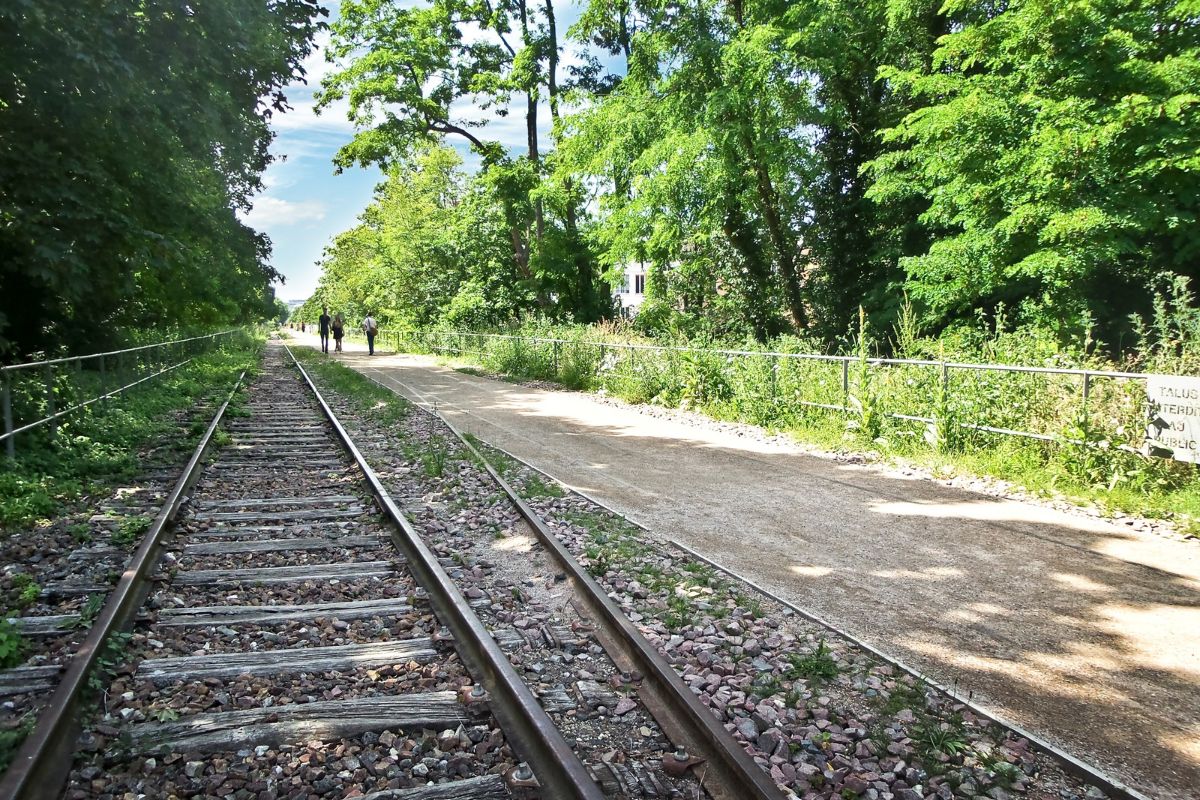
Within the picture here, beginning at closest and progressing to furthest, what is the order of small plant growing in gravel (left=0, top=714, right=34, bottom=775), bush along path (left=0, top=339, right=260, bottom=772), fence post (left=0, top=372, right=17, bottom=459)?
small plant growing in gravel (left=0, top=714, right=34, bottom=775) < bush along path (left=0, top=339, right=260, bottom=772) < fence post (left=0, top=372, right=17, bottom=459)

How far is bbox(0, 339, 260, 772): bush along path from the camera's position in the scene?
3.79 meters

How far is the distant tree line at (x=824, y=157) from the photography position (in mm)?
14180

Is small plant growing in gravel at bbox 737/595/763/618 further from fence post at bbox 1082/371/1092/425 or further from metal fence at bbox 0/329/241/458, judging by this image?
metal fence at bbox 0/329/241/458

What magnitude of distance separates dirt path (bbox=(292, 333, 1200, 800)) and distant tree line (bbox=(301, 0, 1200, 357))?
5320 millimetres

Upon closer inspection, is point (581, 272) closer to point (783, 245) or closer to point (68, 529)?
point (783, 245)

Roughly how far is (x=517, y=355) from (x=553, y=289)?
38.0 feet

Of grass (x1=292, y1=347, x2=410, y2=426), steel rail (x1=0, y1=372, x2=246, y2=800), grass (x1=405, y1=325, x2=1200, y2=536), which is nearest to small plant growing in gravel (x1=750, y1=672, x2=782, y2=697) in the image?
steel rail (x1=0, y1=372, x2=246, y2=800)

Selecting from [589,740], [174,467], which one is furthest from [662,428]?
[589,740]

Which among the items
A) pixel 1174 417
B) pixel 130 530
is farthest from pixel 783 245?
pixel 130 530

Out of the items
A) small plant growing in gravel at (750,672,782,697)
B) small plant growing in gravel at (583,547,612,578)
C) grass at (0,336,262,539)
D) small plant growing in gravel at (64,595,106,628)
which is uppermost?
grass at (0,336,262,539)

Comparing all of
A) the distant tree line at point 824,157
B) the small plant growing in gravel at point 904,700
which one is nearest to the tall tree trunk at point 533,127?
the distant tree line at point 824,157

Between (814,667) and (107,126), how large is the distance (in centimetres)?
871

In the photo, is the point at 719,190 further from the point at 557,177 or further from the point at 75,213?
the point at 75,213

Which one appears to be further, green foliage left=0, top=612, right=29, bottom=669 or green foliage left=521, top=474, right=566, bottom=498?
green foliage left=521, top=474, right=566, bottom=498
